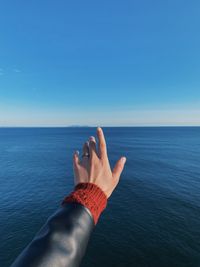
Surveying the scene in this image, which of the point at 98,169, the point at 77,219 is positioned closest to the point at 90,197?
the point at 77,219

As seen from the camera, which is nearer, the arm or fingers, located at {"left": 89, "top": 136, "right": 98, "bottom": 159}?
the arm

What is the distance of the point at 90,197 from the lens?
2539mm

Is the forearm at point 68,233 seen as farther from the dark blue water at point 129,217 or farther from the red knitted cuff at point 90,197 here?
the dark blue water at point 129,217

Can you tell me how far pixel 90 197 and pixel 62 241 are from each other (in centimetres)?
70

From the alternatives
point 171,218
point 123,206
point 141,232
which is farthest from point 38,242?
point 123,206

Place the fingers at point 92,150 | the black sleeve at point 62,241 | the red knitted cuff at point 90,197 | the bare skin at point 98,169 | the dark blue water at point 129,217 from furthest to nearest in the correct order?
1. the dark blue water at point 129,217
2. the fingers at point 92,150
3. the bare skin at point 98,169
4. the red knitted cuff at point 90,197
5. the black sleeve at point 62,241

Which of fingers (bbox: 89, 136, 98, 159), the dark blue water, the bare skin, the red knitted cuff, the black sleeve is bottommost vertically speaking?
the dark blue water

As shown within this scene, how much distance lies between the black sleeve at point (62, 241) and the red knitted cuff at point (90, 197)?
0.08 metres

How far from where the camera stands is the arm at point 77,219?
6.20ft

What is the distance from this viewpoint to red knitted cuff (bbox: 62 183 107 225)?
249cm

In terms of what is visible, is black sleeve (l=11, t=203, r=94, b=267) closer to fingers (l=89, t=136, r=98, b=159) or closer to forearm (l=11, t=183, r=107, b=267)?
forearm (l=11, t=183, r=107, b=267)

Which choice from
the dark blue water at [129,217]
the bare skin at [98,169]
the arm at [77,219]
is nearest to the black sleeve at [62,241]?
the arm at [77,219]

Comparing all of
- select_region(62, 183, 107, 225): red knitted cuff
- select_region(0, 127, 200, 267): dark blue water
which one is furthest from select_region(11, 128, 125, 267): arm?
select_region(0, 127, 200, 267): dark blue water

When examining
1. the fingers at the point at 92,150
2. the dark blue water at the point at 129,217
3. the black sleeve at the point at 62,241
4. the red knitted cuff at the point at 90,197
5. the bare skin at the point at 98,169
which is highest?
the fingers at the point at 92,150
